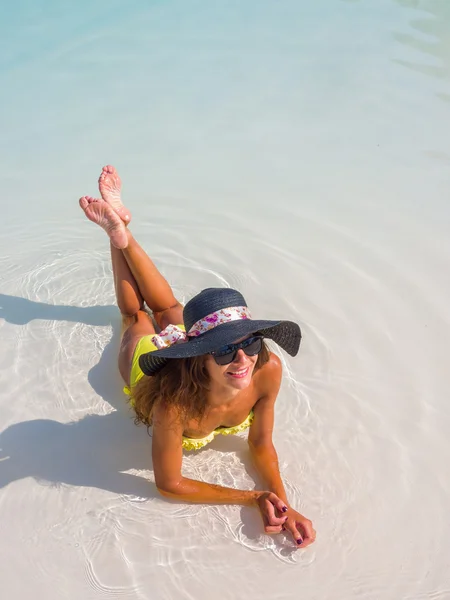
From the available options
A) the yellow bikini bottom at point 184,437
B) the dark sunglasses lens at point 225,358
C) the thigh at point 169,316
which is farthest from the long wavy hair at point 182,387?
the thigh at point 169,316

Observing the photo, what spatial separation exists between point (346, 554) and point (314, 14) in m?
7.87

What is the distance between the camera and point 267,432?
3.51 metres

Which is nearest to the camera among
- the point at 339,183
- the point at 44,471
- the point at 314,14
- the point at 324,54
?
the point at 44,471

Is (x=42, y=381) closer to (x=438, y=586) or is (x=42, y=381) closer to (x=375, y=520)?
(x=375, y=520)

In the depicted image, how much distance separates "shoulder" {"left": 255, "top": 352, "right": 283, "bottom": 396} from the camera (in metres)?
3.29

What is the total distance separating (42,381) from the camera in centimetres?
413

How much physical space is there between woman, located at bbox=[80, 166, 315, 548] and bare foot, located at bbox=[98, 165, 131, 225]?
184mm

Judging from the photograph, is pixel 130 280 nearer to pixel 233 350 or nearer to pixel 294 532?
pixel 233 350

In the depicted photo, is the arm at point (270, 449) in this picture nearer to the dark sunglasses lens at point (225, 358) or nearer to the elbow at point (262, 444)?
the elbow at point (262, 444)

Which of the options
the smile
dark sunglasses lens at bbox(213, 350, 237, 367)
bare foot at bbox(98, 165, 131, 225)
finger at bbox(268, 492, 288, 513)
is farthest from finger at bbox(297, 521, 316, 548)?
bare foot at bbox(98, 165, 131, 225)

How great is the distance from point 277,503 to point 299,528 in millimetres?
163

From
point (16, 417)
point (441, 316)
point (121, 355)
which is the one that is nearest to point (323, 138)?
point (441, 316)

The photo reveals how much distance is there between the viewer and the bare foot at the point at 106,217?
391 cm

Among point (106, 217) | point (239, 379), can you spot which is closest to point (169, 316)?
point (106, 217)
